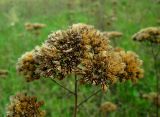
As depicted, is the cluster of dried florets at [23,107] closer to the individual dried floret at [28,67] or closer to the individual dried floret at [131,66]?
the individual dried floret at [28,67]

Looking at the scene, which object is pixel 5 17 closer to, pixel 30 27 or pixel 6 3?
pixel 6 3

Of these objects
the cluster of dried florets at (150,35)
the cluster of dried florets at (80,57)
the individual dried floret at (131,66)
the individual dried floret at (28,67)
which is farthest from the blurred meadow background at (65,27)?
the cluster of dried florets at (80,57)

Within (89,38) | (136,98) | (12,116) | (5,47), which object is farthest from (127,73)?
(5,47)

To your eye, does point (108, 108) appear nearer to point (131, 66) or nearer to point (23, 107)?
point (131, 66)

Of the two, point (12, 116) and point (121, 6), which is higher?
point (121, 6)

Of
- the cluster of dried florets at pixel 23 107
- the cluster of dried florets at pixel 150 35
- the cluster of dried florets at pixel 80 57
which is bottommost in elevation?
the cluster of dried florets at pixel 23 107

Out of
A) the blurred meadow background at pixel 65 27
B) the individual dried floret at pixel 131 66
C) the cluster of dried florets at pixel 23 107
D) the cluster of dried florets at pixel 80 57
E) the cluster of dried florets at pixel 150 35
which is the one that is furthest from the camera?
the blurred meadow background at pixel 65 27
